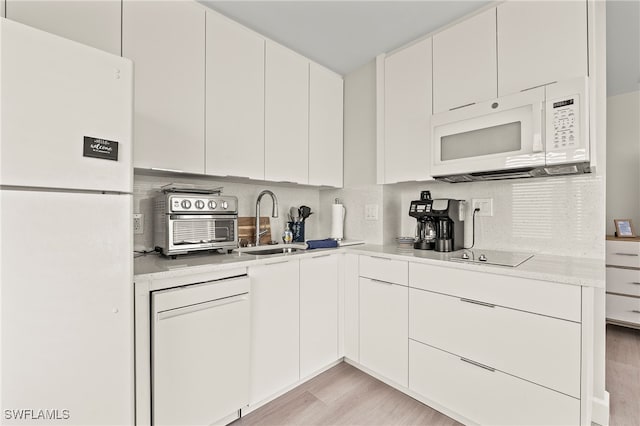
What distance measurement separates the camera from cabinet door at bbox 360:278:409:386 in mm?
1779

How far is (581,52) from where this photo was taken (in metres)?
1.46

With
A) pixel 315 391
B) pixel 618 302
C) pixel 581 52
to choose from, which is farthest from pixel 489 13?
pixel 618 302

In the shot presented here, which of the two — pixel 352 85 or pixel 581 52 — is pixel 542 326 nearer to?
pixel 581 52

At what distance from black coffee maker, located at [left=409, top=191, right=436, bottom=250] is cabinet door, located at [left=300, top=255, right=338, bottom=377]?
628mm

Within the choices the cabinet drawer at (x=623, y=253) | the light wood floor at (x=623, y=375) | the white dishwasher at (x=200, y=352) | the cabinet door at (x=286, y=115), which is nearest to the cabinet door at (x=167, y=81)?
the cabinet door at (x=286, y=115)

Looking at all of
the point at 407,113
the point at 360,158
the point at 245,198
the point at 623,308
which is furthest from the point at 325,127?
the point at 623,308

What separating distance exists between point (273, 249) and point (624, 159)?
4.09m

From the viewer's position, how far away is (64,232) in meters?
0.94

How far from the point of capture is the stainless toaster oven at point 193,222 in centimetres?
156

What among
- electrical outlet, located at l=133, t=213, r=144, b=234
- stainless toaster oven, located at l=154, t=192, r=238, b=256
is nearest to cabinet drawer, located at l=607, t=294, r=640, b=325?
stainless toaster oven, located at l=154, t=192, r=238, b=256

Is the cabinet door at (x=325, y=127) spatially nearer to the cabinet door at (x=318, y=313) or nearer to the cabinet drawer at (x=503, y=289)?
the cabinet door at (x=318, y=313)

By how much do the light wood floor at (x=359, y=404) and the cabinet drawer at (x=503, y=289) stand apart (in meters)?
0.71

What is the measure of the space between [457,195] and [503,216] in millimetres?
339

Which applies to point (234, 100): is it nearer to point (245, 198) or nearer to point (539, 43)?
point (245, 198)
